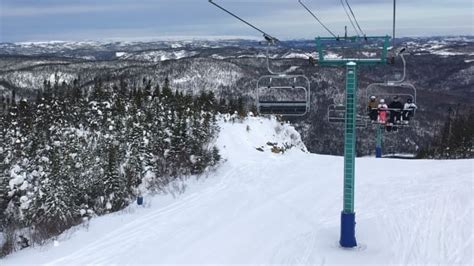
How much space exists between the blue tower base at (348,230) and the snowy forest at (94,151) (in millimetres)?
9830

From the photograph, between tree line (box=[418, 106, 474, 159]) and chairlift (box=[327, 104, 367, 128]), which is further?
tree line (box=[418, 106, 474, 159])

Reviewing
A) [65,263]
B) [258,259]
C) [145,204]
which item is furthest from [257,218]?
[65,263]

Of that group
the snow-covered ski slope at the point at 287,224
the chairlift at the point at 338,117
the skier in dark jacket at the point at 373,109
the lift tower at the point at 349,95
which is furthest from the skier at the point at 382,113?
the lift tower at the point at 349,95

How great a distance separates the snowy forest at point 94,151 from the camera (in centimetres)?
2600

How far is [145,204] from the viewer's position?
56.5ft

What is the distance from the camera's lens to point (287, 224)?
45.2 feet

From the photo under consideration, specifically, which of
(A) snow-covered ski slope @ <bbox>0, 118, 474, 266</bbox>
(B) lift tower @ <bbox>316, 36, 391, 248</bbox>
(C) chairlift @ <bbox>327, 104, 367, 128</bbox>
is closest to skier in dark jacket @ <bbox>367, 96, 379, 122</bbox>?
(C) chairlift @ <bbox>327, 104, 367, 128</bbox>


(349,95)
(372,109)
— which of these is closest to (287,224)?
(349,95)

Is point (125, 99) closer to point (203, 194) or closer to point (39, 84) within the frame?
point (203, 194)

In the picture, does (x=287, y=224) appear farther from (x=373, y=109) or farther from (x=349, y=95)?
(x=373, y=109)

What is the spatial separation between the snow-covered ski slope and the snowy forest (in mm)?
3642

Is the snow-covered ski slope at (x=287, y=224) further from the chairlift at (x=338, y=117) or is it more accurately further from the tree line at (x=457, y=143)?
the tree line at (x=457, y=143)

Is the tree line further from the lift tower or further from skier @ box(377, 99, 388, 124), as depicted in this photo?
the lift tower

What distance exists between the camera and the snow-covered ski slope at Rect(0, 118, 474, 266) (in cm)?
1136
